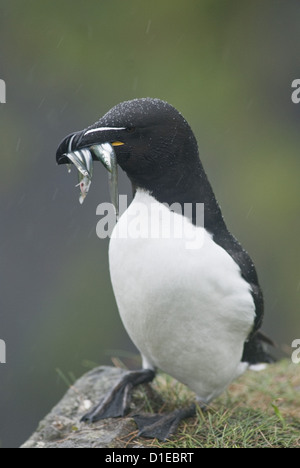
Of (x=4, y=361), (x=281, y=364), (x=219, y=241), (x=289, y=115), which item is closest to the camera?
(x=219, y=241)

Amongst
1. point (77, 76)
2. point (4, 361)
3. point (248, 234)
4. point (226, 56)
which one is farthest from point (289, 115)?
point (4, 361)

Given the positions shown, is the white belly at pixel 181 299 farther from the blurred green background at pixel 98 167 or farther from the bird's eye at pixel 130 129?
the blurred green background at pixel 98 167

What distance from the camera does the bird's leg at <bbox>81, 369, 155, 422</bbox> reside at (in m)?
3.81

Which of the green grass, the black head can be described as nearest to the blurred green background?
the green grass

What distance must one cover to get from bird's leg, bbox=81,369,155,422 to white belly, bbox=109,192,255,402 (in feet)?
0.73

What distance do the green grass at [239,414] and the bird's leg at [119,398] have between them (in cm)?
9

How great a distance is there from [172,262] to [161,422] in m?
0.84

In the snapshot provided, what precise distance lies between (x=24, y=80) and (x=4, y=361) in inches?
126

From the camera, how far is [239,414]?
3.88 metres

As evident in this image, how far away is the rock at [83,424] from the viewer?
364 centimetres

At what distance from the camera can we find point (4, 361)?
8.16 m

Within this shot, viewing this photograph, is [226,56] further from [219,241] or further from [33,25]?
[219,241]

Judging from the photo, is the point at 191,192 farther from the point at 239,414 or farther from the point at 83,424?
the point at 83,424

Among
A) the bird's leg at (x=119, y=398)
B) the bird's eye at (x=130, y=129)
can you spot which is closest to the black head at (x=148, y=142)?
the bird's eye at (x=130, y=129)
